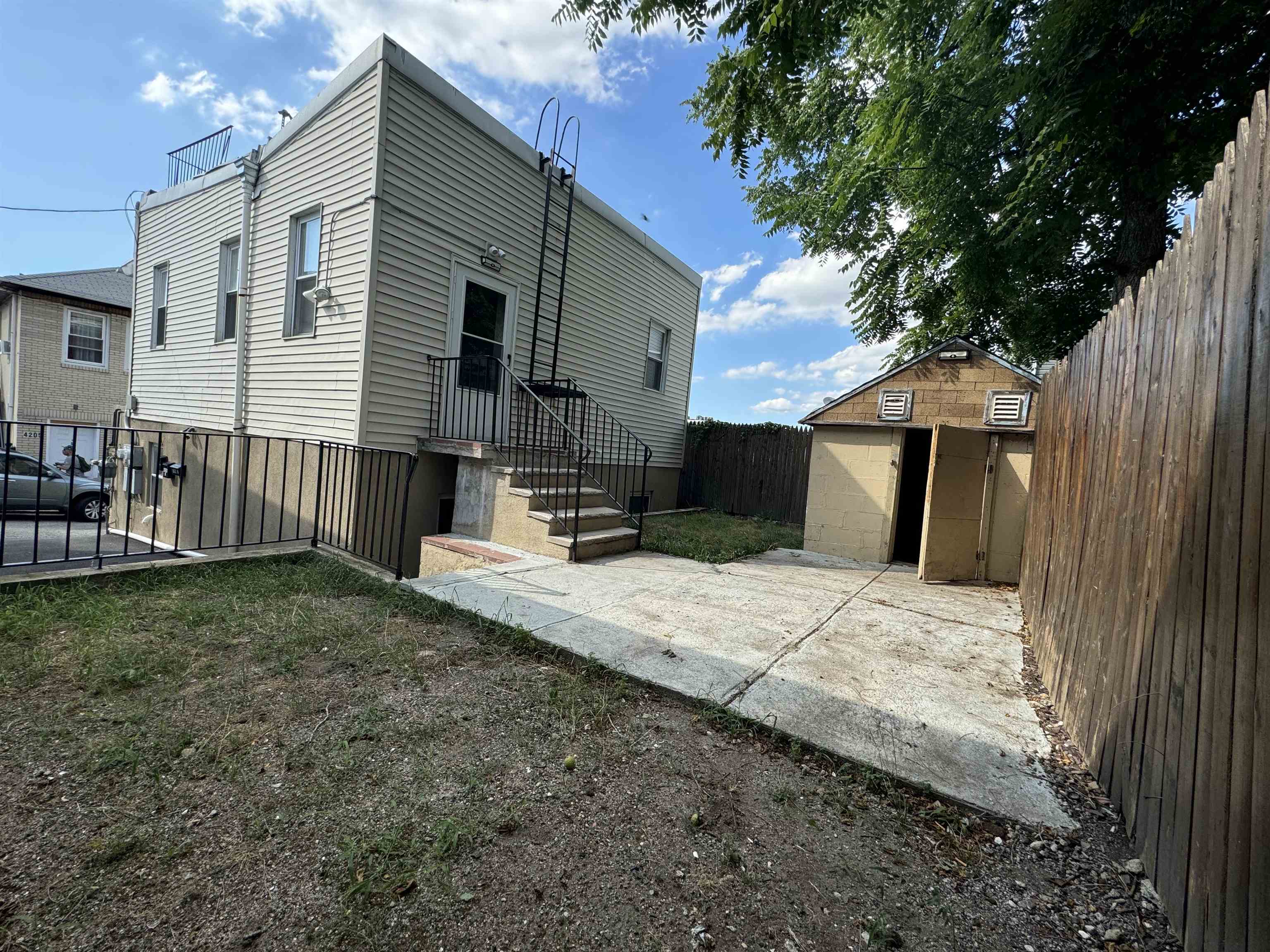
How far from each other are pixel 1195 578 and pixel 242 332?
9.79m

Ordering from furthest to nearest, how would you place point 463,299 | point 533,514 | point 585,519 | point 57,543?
point 57,543 < point 463,299 < point 585,519 < point 533,514

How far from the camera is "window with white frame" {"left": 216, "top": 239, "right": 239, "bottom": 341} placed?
8297 mm

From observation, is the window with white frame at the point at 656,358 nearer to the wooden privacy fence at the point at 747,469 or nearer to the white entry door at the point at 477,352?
the wooden privacy fence at the point at 747,469

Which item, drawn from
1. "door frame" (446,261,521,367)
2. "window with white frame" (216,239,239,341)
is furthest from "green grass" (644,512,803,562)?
"window with white frame" (216,239,239,341)

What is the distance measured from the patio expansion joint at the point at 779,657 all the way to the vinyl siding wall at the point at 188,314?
27.2 ft

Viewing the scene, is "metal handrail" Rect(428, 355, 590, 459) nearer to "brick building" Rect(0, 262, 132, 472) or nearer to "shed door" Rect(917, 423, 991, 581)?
"shed door" Rect(917, 423, 991, 581)

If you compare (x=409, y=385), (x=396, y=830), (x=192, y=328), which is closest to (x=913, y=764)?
(x=396, y=830)

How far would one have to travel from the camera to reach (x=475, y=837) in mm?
1705

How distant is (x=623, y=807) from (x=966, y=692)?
7.72 feet

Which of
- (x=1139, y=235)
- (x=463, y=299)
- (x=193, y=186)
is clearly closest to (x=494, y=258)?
(x=463, y=299)

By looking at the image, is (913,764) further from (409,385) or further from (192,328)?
(192,328)

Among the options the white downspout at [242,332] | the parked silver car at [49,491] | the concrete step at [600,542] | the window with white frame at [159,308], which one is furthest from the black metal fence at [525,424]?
the parked silver car at [49,491]

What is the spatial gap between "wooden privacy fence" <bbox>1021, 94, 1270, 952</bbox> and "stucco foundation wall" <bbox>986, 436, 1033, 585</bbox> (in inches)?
168

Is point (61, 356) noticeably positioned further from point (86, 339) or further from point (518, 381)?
→ point (518, 381)
